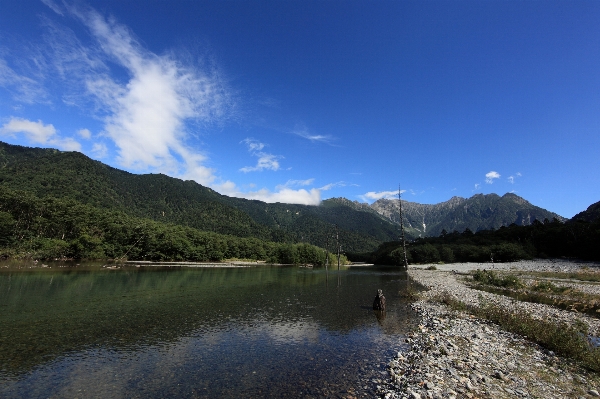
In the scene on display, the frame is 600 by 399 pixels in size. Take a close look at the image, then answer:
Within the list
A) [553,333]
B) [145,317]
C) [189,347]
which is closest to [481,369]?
[553,333]

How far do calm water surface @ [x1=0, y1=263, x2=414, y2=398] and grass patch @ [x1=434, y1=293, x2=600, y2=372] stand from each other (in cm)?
666

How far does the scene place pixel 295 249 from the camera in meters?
160

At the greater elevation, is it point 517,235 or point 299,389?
point 517,235

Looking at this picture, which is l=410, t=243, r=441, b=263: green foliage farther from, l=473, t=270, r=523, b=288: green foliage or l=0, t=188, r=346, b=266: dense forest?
l=0, t=188, r=346, b=266: dense forest

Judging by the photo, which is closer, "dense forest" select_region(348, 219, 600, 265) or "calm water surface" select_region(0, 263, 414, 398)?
"calm water surface" select_region(0, 263, 414, 398)

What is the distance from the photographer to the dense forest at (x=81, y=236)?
79.1 metres

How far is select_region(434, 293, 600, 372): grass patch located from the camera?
508 inches

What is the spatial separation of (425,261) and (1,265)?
154491 mm

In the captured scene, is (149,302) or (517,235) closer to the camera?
(149,302)

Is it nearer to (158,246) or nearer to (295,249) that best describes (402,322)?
(158,246)

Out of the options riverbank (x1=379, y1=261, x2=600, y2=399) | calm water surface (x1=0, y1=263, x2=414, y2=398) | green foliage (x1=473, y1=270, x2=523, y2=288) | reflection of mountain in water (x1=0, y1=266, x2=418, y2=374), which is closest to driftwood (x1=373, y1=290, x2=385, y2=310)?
calm water surface (x1=0, y1=263, x2=414, y2=398)

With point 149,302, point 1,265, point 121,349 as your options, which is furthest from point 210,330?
point 1,265

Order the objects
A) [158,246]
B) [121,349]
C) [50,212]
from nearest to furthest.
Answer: [121,349] → [50,212] → [158,246]

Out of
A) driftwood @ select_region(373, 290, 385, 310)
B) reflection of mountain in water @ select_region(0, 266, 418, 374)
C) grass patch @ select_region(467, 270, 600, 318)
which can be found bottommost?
reflection of mountain in water @ select_region(0, 266, 418, 374)
